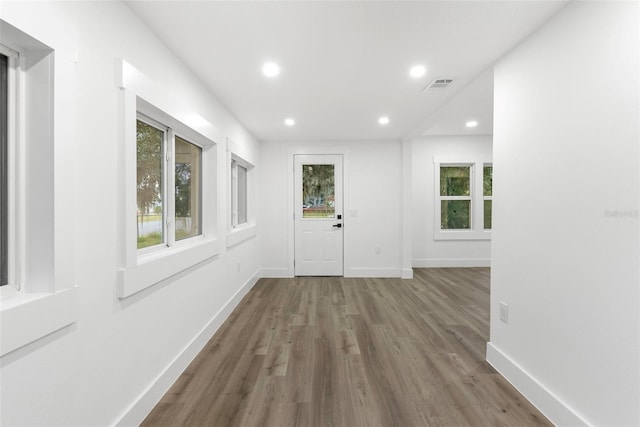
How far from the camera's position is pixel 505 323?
2088 mm

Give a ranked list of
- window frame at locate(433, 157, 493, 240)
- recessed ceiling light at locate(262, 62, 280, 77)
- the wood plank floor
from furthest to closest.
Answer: window frame at locate(433, 157, 493, 240) < recessed ceiling light at locate(262, 62, 280, 77) < the wood plank floor

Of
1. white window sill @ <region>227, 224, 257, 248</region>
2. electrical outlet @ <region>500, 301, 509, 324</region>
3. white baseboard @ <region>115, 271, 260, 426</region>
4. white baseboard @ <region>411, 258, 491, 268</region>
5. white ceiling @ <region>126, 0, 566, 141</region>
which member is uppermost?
white ceiling @ <region>126, 0, 566, 141</region>

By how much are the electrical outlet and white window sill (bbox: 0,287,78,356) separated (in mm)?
2496

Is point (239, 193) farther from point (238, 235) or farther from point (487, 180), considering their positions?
point (487, 180)

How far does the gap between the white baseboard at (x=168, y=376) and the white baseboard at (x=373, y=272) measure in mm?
2377

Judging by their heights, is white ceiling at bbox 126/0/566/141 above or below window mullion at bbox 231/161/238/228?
above

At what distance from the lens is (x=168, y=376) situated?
1.95m

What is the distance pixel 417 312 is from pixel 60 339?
310cm

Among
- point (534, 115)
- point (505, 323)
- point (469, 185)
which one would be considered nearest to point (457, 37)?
point (534, 115)

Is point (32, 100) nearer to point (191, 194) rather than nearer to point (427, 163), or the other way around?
point (191, 194)

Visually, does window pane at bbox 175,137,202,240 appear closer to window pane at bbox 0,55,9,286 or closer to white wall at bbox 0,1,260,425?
white wall at bbox 0,1,260,425

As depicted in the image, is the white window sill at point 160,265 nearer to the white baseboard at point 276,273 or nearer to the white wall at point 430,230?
the white baseboard at point 276,273

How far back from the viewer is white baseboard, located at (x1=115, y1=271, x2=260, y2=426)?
159cm

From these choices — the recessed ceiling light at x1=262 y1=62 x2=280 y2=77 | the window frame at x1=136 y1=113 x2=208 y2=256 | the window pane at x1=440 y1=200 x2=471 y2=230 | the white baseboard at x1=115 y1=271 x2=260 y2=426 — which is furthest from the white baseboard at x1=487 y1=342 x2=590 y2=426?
the window pane at x1=440 y1=200 x2=471 y2=230
